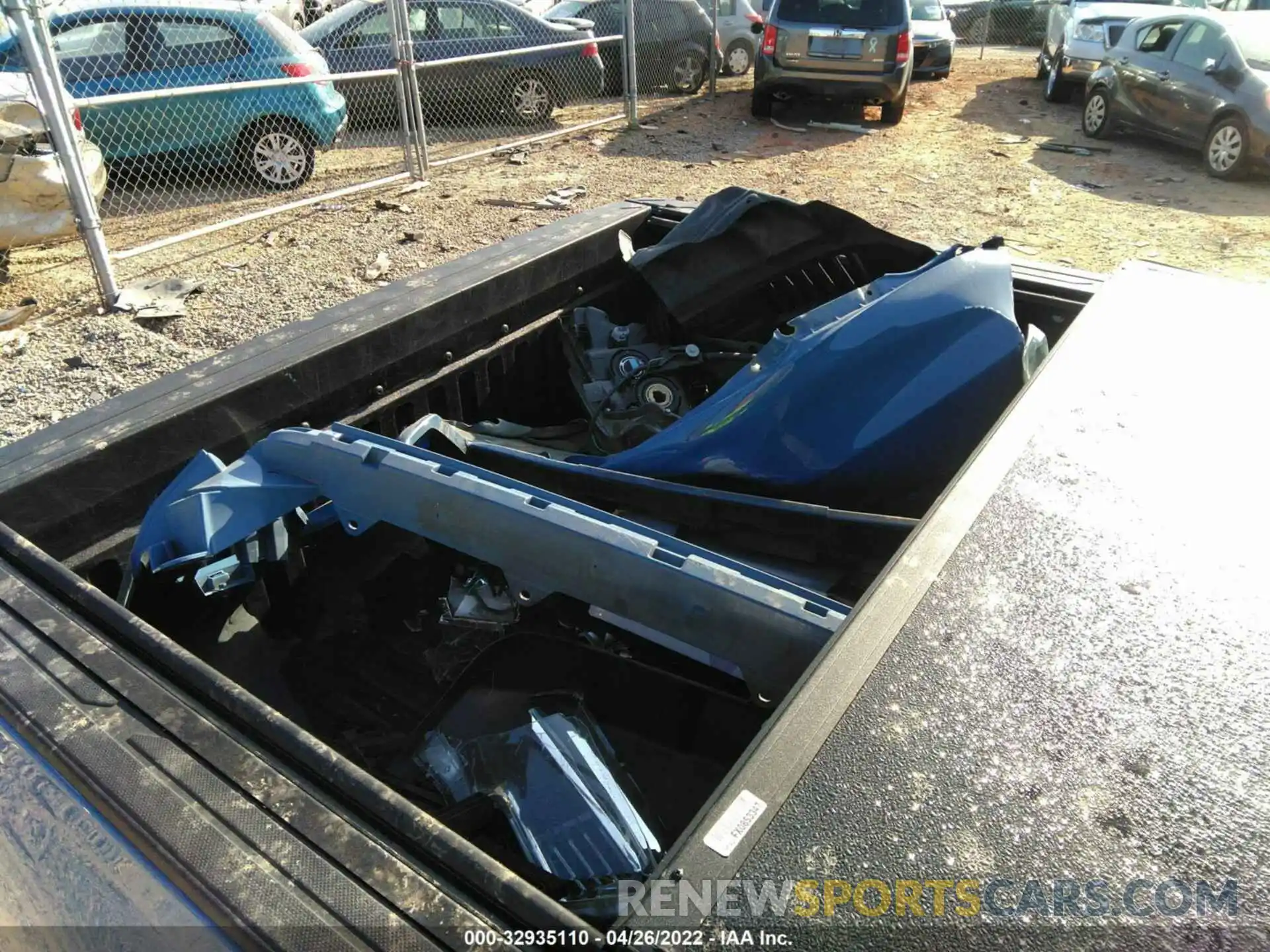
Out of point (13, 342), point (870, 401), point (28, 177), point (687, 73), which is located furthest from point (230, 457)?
point (687, 73)

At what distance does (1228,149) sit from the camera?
9.38m

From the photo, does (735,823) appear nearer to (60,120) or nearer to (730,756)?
(730,756)

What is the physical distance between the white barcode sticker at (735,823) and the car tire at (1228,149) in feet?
35.7

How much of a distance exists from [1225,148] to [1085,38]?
3994mm

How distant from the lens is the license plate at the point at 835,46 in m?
10.9

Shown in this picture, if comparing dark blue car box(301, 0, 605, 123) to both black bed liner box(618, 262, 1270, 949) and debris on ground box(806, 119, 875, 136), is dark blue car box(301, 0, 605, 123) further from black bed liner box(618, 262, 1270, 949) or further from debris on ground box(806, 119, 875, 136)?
black bed liner box(618, 262, 1270, 949)

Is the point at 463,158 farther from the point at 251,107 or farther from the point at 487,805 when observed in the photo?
the point at 487,805

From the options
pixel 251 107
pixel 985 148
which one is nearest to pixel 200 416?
pixel 251 107

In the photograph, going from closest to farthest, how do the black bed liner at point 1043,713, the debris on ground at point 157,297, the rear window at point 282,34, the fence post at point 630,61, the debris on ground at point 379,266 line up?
the black bed liner at point 1043,713 → the debris on ground at point 157,297 → the debris on ground at point 379,266 → the rear window at point 282,34 → the fence post at point 630,61

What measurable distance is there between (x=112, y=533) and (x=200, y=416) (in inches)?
10.5

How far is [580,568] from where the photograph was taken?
143 cm

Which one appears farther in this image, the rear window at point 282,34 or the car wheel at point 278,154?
the car wheel at point 278,154

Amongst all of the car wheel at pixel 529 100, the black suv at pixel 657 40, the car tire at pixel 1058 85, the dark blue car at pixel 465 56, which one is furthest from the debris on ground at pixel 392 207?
the car tire at pixel 1058 85

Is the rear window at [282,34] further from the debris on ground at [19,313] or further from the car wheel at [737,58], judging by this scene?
the car wheel at [737,58]
